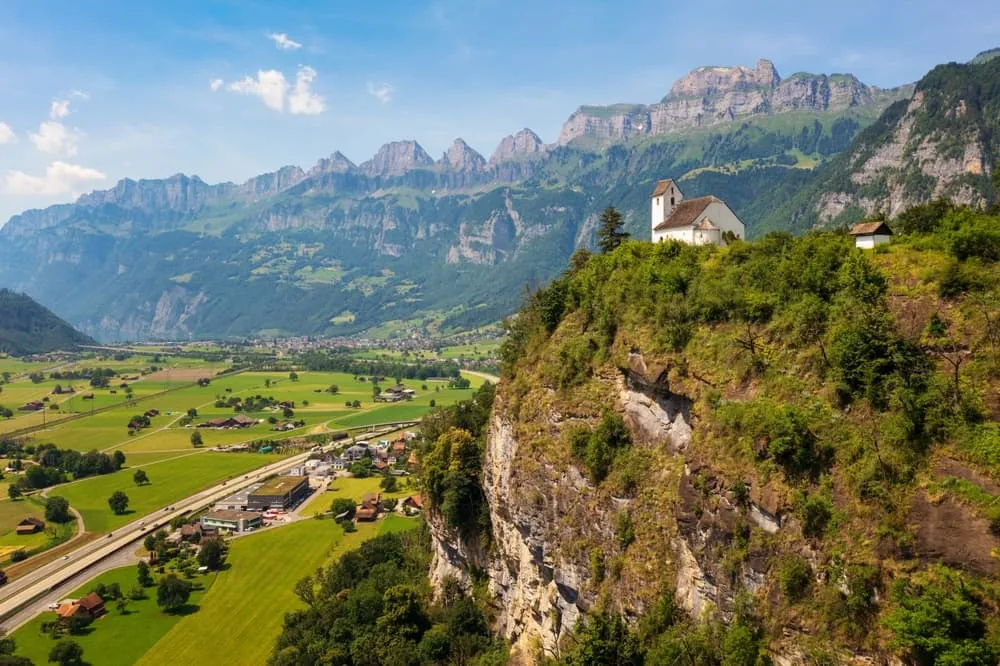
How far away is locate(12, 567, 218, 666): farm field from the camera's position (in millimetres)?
60719

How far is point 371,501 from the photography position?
9988 cm

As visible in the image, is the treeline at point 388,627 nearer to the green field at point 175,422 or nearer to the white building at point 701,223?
the white building at point 701,223

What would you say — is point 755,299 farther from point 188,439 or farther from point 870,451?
point 188,439

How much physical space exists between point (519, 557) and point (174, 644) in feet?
131

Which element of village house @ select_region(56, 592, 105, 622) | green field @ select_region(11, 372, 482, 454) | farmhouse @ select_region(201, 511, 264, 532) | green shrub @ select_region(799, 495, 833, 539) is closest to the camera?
green shrub @ select_region(799, 495, 833, 539)

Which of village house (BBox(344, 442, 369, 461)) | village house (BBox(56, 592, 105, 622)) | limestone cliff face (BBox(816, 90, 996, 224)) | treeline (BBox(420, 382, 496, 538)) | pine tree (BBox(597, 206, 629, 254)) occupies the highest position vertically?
limestone cliff face (BBox(816, 90, 996, 224))

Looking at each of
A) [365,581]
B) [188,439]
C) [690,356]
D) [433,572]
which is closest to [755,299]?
[690,356]

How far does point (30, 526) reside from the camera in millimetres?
→ 94500

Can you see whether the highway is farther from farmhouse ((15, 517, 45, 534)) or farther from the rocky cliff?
the rocky cliff

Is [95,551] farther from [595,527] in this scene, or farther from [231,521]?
[595,527]

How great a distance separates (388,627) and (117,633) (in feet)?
114

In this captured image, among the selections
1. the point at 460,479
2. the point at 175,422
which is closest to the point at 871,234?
the point at 460,479

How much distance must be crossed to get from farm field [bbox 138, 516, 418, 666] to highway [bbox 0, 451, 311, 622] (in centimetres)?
1705

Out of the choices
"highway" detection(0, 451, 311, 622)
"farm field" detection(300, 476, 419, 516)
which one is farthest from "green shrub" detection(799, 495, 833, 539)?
"farm field" detection(300, 476, 419, 516)
